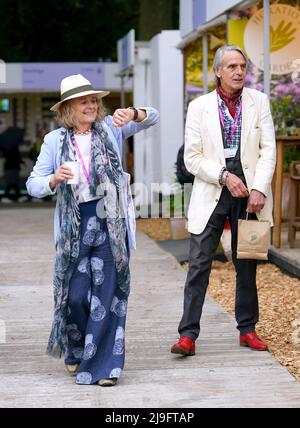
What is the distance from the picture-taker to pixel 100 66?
24391mm

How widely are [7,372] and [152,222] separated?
10091 mm

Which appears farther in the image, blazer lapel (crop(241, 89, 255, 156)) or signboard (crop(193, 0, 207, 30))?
signboard (crop(193, 0, 207, 30))

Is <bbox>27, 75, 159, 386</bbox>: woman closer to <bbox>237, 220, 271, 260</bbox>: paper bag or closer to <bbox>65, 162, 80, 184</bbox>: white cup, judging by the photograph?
<bbox>65, 162, 80, 184</bbox>: white cup

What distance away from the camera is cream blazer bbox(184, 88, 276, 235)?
6.43 metres

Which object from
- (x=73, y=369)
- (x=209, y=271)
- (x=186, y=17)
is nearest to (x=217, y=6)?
(x=186, y=17)

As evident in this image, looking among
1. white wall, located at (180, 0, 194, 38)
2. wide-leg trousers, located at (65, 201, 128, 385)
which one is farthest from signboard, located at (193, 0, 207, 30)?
wide-leg trousers, located at (65, 201, 128, 385)

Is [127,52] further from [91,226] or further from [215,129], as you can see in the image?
[91,226]

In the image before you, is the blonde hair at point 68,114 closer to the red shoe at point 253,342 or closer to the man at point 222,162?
the man at point 222,162

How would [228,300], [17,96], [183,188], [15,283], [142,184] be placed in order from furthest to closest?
[17,96], [142,184], [183,188], [15,283], [228,300]

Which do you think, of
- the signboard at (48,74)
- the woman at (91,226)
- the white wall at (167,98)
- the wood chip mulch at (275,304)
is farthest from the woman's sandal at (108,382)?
the signboard at (48,74)

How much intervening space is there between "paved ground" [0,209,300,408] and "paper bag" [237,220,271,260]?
644 mm

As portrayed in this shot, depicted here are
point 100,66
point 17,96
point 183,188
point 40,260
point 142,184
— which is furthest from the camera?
point 17,96
